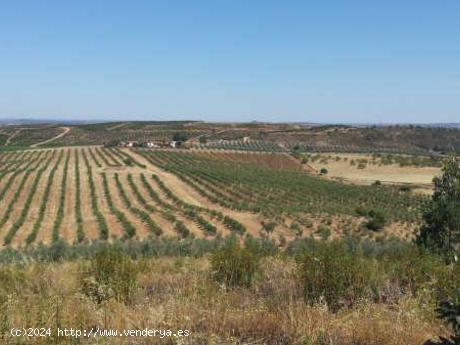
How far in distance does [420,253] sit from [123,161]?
7693cm

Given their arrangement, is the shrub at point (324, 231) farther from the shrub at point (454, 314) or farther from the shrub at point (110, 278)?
the shrub at point (454, 314)

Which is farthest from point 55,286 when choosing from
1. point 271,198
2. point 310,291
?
point 271,198

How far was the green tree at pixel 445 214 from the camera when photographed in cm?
1451

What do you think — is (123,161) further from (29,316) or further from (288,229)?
(29,316)

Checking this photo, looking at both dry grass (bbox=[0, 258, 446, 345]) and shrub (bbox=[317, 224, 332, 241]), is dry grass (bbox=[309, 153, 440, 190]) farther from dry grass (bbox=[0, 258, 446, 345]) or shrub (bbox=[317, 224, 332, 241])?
dry grass (bbox=[0, 258, 446, 345])

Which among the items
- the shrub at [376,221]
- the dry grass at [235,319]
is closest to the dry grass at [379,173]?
the shrub at [376,221]

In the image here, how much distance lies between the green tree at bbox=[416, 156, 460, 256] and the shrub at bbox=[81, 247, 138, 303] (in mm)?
10845

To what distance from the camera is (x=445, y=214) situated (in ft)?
47.8

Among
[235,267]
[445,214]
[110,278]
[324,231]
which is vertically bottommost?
[324,231]

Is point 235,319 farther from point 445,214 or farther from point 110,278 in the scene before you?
point 445,214

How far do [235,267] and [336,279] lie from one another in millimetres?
1677

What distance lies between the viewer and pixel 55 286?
638 cm

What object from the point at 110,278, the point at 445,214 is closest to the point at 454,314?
the point at 110,278

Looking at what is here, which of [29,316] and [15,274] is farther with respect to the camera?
[15,274]
